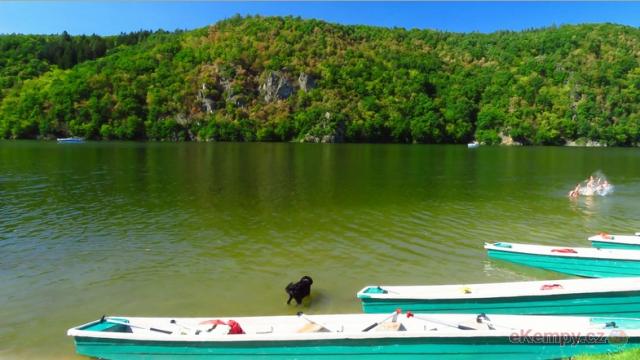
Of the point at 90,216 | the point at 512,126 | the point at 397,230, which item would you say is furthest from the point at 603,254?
the point at 512,126

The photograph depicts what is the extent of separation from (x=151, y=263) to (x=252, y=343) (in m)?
12.0

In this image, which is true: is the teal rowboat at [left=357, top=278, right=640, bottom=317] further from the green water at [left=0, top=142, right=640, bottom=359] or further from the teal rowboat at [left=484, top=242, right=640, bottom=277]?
the teal rowboat at [left=484, top=242, right=640, bottom=277]

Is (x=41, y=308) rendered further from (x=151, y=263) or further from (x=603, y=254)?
(x=603, y=254)

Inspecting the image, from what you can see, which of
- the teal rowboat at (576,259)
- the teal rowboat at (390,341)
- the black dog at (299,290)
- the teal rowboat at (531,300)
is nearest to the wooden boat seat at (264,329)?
the teal rowboat at (390,341)

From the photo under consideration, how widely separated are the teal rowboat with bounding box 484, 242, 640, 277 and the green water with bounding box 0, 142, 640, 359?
Answer: 462mm

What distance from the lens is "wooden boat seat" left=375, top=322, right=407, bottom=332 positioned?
11.6 metres

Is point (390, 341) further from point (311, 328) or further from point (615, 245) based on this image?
point (615, 245)

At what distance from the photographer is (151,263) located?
834 inches

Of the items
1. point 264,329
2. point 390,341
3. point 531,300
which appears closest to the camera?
point 390,341

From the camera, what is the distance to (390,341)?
34.9 feet

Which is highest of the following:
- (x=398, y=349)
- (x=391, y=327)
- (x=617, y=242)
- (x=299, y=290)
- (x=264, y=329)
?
(x=617, y=242)

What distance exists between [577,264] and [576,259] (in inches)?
8.4

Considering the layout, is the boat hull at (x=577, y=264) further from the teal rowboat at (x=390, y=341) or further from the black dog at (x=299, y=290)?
the black dog at (x=299, y=290)

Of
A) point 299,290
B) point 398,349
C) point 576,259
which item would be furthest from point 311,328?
point 576,259
